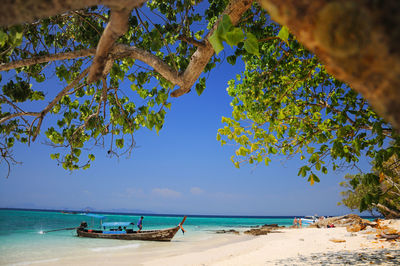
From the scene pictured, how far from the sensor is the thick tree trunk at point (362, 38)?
1.36 ft

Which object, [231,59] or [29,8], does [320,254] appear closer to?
[231,59]

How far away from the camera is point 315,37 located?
1.72 ft

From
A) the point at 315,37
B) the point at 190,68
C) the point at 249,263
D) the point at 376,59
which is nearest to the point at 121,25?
the point at 315,37

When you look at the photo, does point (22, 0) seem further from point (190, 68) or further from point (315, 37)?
point (190, 68)

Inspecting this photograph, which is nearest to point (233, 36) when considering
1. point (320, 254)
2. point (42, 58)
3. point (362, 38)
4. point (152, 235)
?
point (362, 38)

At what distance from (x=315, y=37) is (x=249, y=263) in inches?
309

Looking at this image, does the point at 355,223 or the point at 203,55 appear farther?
the point at 355,223

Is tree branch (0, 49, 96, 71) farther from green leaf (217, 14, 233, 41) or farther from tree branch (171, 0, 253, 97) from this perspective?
green leaf (217, 14, 233, 41)

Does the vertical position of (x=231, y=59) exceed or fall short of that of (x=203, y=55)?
it exceeds it

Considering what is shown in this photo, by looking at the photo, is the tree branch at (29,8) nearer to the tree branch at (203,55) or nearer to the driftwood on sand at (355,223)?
the tree branch at (203,55)

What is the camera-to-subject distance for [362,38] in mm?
448

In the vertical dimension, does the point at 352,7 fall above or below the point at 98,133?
A: below

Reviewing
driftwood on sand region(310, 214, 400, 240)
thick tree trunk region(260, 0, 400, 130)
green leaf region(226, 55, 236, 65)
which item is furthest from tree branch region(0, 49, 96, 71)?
driftwood on sand region(310, 214, 400, 240)

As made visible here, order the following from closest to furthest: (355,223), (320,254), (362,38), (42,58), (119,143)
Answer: (362,38)
(42,58)
(119,143)
(320,254)
(355,223)
